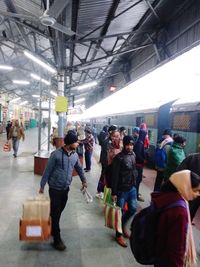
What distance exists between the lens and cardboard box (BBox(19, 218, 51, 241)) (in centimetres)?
348

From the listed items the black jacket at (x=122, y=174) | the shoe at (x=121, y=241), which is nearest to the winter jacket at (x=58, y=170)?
the black jacket at (x=122, y=174)

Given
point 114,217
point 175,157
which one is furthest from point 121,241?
point 175,157

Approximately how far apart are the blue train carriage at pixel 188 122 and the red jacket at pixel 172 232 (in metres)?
4.84

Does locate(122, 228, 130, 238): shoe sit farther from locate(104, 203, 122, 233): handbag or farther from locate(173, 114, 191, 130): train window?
locate(173, 114, 191, 130): train window

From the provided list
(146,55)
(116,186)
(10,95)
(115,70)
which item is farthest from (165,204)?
(10,95)

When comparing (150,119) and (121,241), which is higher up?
(150,119)

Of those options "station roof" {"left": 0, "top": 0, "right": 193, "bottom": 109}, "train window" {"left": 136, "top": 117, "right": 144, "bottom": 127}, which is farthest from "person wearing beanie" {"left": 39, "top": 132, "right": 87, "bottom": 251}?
"train window" {"left": 136, "top": 117, "right": 144, "bottom": 127}

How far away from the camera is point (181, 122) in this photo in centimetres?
745

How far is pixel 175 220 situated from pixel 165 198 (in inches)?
5.9

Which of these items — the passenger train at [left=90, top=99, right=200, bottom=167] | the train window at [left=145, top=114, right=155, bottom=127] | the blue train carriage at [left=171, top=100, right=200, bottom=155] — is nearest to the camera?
the blue train carriage at [left=171, top=100, right=200, bottom=155]

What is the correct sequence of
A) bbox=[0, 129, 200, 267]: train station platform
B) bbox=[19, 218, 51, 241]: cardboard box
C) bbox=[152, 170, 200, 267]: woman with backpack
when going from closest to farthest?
bbox=[152, 170, 200, 267]: woman with backpack < bbox=[0, 129, 200, 267]: train station platform < bbox=[19, 218, 51, 241]: cardboard box

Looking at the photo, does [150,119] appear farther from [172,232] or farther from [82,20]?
[172,232]

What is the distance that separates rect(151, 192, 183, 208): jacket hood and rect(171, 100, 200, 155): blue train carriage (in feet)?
15.8

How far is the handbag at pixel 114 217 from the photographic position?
3.73 metres
